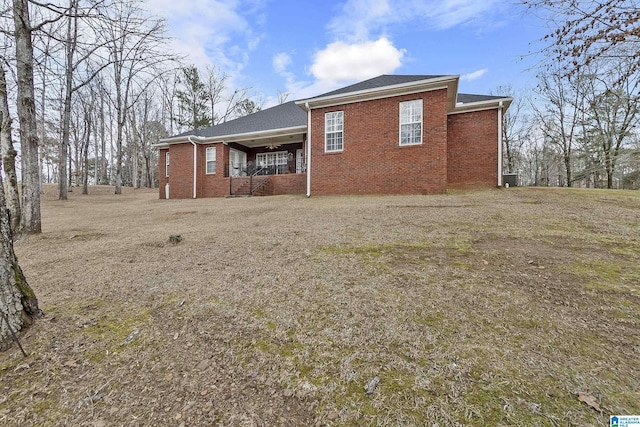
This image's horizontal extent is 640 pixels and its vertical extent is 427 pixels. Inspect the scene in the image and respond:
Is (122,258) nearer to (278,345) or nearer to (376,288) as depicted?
(278,345)

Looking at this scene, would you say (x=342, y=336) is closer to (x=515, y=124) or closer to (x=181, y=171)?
(x=181, y=171)

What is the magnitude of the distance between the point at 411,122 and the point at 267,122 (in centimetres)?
866

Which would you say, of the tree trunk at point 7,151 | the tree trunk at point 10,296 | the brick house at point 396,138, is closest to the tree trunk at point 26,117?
the tree trunk at point 7,151

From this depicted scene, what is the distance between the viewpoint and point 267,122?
51.6ft

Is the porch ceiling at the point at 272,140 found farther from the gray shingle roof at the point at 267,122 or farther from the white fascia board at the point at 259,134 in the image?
the gray shingle roof at the point at 267,122

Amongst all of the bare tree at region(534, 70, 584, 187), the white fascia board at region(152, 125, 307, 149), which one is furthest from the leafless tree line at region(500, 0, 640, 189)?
the white fascia board at region(152, 125, 307, 149)

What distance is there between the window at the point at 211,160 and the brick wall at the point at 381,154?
7.36m

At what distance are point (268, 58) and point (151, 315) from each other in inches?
653

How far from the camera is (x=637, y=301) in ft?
8.01

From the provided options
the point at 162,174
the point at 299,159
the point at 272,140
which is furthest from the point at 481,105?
the point at 162,174

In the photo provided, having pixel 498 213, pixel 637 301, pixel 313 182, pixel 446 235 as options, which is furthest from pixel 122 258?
Answer: pixel 313 182

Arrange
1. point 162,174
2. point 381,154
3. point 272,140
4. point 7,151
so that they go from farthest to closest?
point 162,174 < point 272,140 < point 381,154 < point 7,151

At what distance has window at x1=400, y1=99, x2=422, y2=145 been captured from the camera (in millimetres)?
10125

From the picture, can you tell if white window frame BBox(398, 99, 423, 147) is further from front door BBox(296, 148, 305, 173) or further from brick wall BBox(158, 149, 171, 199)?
Answer: brick wall BBox(158, 149, 171, 199)
